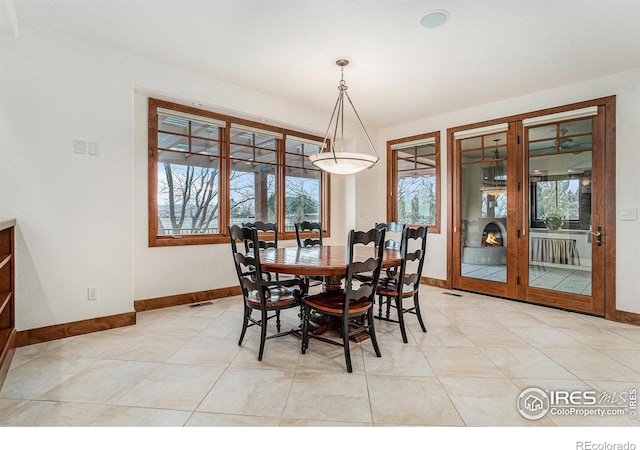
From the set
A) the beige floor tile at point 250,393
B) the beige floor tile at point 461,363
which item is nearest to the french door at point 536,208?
the beige floor tile at point 461,363

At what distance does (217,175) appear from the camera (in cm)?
416

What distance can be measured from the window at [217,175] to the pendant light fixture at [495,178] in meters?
2.60

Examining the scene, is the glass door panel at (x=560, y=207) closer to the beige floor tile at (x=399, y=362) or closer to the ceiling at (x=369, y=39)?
the ceiling at (x=369, y=39)

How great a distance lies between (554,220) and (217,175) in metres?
4.29

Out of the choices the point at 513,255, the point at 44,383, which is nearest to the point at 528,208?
the point at 513,255

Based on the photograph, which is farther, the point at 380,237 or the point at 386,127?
the point at 386,127

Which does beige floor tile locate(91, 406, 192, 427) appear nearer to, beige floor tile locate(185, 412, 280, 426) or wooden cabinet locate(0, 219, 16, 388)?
beige floor tile locate(185, 412, 280, 426)

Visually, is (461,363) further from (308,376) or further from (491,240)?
(491,240)

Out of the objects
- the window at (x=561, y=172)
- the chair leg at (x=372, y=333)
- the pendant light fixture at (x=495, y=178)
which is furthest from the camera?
the pendant light fixture at (x=495, y=178)

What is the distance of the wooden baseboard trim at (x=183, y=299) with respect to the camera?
354 cm

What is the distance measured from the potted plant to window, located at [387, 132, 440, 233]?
4.68 feet

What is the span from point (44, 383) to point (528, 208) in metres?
5.05

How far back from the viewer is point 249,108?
4059 millimetres
